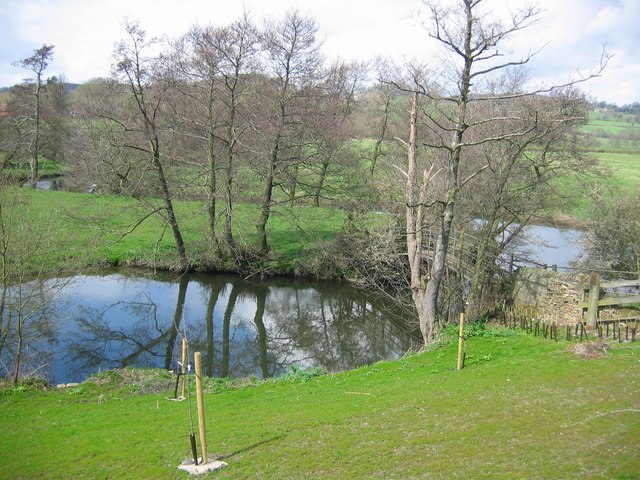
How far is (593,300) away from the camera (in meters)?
16.5

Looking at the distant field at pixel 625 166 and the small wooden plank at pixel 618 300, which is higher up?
the distant field at pixel 625 166

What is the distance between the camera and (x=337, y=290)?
28188 mm

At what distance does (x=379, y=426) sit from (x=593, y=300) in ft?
31.8

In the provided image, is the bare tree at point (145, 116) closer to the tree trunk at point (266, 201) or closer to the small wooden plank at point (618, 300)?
the tree trunk at point (266, 201)

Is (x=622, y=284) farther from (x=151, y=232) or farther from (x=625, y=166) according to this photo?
(x=625, y=166)

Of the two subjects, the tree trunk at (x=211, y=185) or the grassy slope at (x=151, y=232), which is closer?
the tree trunk at (x=211, y=185)

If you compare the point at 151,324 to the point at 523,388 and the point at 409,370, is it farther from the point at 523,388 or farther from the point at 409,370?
the point at 523,388

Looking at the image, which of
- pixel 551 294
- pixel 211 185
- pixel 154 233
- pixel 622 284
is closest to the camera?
pixel 622 284

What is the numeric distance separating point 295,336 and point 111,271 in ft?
38.2

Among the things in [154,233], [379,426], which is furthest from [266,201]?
[379,426]

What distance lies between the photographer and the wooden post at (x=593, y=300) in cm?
1642

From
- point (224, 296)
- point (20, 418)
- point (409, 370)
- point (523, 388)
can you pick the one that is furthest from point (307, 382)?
point (224, 296)

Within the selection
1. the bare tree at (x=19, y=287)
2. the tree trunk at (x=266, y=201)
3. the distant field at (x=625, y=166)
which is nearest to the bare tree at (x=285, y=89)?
the tree trunk at (x=266, y=201)

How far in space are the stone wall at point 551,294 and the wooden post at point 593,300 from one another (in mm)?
513
